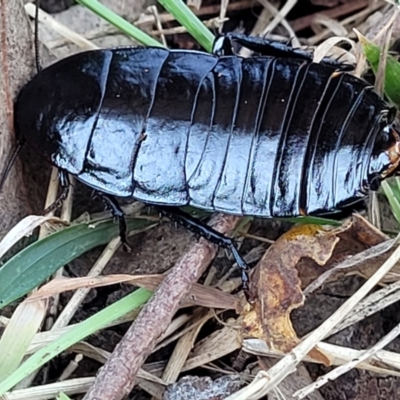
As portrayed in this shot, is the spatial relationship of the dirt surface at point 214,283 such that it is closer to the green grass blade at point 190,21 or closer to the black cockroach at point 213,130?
the black cockroach at point 213,130

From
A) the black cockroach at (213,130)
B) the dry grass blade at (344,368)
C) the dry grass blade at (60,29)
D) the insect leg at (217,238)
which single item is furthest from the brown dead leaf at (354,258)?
the dry grass blade at (60,29)

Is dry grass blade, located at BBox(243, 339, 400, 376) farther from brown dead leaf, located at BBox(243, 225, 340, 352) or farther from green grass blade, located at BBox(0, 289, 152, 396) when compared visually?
green grass blade, located at BBox(0, 289, 152, 396)

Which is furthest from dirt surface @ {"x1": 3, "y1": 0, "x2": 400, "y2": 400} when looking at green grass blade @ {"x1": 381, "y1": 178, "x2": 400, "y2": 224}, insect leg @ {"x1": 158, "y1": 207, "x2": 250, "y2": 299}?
green grass blade @ {"x1": 381, "y1": 178, "x2": 400, "y2": 224}

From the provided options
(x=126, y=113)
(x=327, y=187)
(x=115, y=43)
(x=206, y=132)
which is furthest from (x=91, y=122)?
(x=327, y=187)

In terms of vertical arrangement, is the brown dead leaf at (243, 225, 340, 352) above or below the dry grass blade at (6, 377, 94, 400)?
above

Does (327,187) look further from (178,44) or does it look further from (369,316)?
(178,44)
